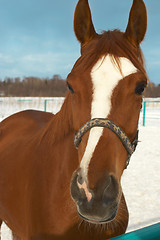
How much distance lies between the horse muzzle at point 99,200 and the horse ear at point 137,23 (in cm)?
98

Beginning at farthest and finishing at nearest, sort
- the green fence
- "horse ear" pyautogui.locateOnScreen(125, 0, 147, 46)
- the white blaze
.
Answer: "horse ear" pyautogui.locateOnScreen(125, 0, 147, 46), the white blaze, the green fence

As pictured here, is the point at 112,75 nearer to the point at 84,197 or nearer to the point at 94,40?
the point at 94,40

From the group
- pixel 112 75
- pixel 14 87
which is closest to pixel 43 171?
pixel 112 75

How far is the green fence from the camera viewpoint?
831 mm

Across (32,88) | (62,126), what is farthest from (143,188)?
(32,88)

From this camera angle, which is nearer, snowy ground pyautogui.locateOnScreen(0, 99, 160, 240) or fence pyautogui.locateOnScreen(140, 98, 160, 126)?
snowy ground pyautogui.locateOnScreen(0, 99, 160, 240)

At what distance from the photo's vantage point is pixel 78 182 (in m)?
1.04

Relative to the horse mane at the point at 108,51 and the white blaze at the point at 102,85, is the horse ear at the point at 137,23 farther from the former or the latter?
the white blaze at the point at 102,85

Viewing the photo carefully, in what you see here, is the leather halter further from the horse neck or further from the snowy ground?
the snowy ground

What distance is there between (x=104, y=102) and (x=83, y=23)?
2.28ft

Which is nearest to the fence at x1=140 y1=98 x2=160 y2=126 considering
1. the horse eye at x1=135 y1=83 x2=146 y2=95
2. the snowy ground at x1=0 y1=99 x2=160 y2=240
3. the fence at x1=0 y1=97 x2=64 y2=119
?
the snowy ground at x1=0 y1=99 x2=160 y2=240

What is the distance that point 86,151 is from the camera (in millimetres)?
1064

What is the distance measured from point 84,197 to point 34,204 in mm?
706

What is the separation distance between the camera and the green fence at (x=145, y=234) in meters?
0.83
